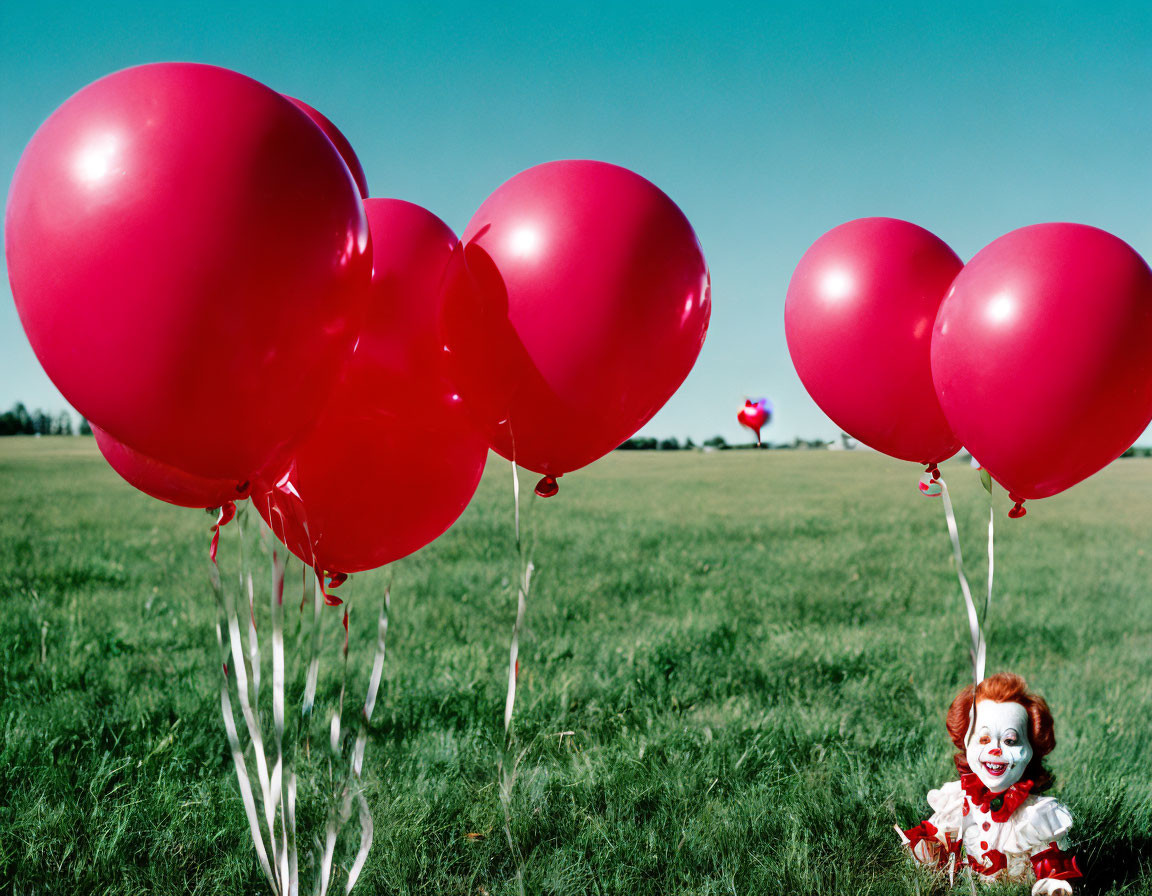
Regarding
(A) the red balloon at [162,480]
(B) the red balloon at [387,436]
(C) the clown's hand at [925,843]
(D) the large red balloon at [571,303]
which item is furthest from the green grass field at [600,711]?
(D) the large red balloon at [571,303]

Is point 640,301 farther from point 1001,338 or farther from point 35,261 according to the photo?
point 35,261

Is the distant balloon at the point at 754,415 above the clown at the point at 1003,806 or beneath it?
above

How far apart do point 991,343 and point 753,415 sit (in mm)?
942

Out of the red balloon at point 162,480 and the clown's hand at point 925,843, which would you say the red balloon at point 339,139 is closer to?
the red balloon at point 162,480

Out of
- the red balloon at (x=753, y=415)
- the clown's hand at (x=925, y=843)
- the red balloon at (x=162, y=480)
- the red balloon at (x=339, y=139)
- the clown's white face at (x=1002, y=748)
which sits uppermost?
the red balloon at (x=339, y=139)

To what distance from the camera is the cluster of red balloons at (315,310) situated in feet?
4.66

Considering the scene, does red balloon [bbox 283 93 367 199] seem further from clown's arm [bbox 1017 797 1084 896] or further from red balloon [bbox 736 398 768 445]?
clown's arm [bbox 1017 797 1084 896]

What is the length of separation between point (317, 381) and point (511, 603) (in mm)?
3982

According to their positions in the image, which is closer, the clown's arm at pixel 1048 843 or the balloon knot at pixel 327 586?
the balloon knot at pixel 327 586

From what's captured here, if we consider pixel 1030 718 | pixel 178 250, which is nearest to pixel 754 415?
pixel 1030 718

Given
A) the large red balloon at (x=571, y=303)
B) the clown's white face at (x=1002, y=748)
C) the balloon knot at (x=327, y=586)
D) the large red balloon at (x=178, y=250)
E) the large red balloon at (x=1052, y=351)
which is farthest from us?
the clown's white face at (x=1002, y=748)

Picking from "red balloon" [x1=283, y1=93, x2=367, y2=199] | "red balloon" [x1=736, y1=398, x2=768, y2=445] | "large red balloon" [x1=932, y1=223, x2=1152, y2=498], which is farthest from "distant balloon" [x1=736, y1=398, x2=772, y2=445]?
"red balloon" [x1=283, y1=93, x2=367, y2=199]

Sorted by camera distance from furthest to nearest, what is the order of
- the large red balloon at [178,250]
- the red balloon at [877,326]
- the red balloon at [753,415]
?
1. the red balloon at [753,415]
2. the red balloon at [877,326]
3. the large red balloon at [178,250]

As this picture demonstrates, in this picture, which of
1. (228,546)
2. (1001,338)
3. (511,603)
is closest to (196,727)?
(511,603)
